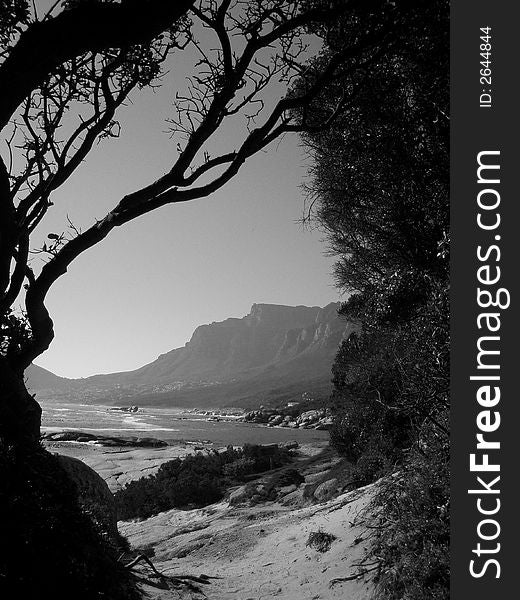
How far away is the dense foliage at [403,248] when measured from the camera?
464 cm

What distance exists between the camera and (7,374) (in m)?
4.73

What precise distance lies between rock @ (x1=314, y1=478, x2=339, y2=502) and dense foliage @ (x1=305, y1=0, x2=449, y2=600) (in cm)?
97

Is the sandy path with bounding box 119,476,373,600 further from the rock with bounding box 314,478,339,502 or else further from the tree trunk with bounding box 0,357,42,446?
the tree trunk with bounding box 0,357,42,446

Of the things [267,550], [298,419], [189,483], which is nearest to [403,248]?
[267,550]

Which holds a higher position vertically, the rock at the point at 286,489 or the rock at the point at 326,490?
the rock at the point at 326,490

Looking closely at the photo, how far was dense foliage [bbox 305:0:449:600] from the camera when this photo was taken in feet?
15.2

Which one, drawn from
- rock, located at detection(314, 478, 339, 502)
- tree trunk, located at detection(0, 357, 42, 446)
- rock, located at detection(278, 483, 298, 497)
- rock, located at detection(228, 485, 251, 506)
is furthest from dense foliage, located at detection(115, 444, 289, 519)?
tree trunk, located at detection(0, 357, 42, 446)

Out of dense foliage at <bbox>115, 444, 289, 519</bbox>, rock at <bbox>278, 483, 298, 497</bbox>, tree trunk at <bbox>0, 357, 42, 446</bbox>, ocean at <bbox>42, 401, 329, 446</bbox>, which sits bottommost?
ocean at <bbox>42, 401, 329, 446</bbox>

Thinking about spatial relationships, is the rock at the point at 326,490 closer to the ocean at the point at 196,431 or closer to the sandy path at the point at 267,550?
the sandy path at the point at 267,550

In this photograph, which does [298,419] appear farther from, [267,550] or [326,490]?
[267,550]

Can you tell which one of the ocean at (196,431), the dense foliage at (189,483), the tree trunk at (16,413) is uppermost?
the tree trunk at (16,413)

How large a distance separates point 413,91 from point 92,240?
19.8 ft

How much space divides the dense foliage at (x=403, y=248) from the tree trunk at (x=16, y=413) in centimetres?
358

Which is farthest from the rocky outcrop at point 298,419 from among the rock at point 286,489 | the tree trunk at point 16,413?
the tree trunk at point 16,413
